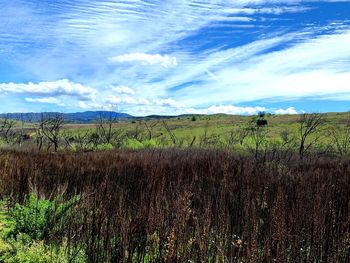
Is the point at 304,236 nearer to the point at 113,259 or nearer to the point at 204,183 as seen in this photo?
the point at 113,259

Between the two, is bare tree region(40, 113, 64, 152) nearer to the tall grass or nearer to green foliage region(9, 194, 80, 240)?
green foliage region(9, 194, 80, 240)

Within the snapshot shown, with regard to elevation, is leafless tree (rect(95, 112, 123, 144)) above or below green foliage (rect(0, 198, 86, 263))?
above

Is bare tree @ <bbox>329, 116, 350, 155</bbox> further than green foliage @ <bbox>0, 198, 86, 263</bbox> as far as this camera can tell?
Yes

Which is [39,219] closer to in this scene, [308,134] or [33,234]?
[33,234]

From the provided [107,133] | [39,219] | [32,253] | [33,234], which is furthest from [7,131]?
[32,253]

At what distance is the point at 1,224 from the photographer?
7.00 metres

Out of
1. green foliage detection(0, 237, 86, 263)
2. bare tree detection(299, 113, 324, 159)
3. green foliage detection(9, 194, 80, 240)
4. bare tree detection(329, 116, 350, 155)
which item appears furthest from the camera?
bare tree detection(329, 116, 350, 155)

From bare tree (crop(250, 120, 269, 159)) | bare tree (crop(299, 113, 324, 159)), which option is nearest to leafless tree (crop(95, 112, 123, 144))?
bare tree (crop(250, 120, 269, 159))

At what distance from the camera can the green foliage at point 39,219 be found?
6.43 metres

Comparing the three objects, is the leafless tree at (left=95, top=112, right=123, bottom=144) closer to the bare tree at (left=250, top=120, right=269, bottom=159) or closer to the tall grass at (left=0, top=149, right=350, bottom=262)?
the bare tree at (left=250, top=120, right=269, bottom=159)

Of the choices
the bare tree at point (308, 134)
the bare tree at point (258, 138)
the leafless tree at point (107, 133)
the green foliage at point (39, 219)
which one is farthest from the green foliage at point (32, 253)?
the leafless tree at point (107, 133)

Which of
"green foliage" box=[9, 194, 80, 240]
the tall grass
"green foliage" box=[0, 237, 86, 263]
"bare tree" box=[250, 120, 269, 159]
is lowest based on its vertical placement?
"green foliage" box=[0, 237, 86, 263]

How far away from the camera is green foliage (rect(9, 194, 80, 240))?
6.43 metres

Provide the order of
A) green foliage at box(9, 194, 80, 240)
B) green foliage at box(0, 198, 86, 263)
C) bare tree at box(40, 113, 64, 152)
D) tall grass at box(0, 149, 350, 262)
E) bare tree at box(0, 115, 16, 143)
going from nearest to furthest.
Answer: tall grass at box(0, 149, 350, 262) < green foliage at box(0, 198, 86, 263) < green foliage at box(9, 194, 80, 240) < bare tree at box(40, 113, 64, 152) < bare tree at box(0, 115, 16, 143)
